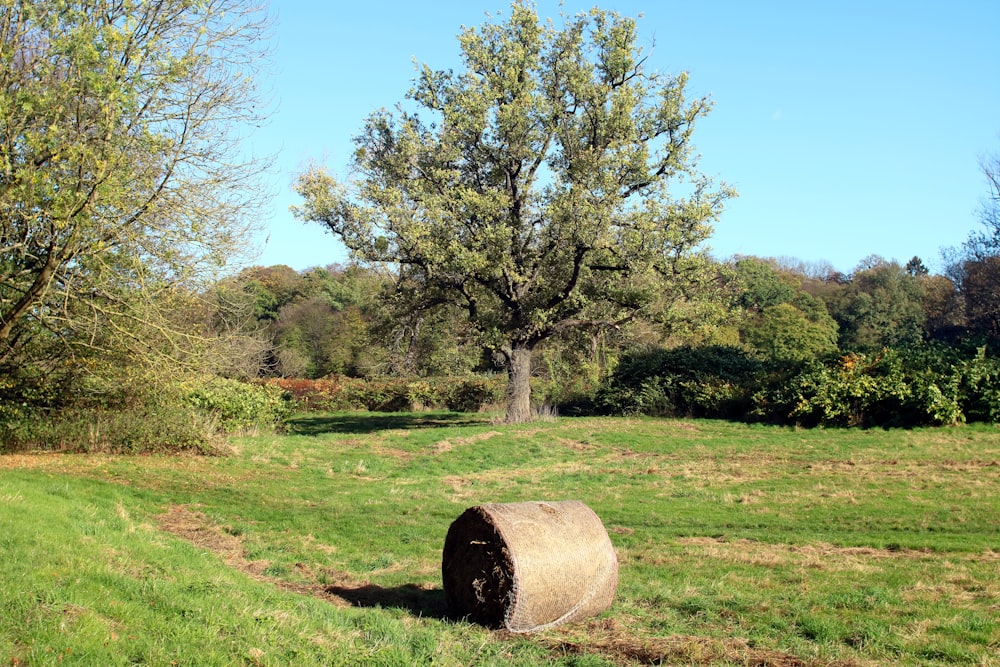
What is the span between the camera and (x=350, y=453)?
21.4m

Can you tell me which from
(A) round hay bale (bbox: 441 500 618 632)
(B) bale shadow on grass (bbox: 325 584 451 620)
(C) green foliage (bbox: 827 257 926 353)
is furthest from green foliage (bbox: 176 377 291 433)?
(C) green foliage (bbox: 827 257 926 353)

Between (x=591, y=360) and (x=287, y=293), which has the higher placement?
(x=287, y=293)

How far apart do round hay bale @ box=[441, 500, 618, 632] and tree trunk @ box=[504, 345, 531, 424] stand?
18.9m

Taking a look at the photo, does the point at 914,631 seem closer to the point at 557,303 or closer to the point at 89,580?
the point at 89,580

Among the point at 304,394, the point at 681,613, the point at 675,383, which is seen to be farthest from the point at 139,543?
the point at 304,394

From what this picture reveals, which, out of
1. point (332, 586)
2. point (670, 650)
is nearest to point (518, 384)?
point (332, 586)

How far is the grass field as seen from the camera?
632 cm

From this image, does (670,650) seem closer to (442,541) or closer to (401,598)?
(401,598)

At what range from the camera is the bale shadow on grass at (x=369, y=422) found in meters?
28.6

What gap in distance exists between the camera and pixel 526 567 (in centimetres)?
755

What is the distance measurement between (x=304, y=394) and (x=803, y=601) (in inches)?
1438

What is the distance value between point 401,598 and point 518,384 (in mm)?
19352

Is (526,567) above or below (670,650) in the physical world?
above

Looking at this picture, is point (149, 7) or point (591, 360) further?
point (591, 360)
